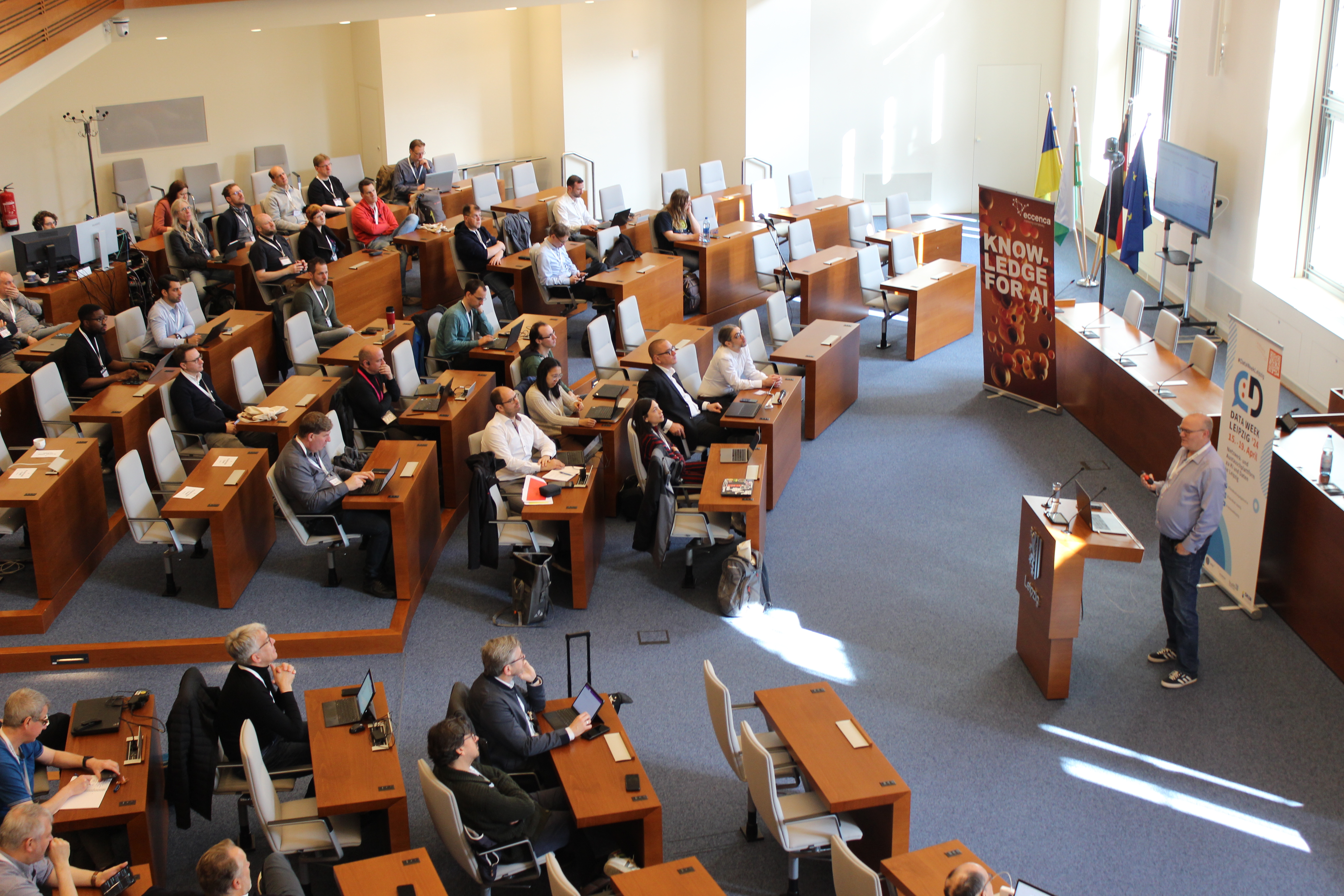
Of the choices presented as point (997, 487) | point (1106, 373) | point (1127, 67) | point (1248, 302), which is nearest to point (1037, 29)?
point (1127, 67)

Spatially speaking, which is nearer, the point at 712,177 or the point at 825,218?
the point at 825,218

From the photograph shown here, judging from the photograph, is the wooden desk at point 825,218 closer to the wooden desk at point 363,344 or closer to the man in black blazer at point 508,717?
the wooden desk at point 363,344

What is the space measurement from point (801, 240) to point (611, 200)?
2.56m

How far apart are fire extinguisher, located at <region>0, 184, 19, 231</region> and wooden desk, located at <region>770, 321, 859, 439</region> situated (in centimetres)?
859

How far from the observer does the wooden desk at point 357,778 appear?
4.82 m

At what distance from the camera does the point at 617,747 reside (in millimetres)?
5188

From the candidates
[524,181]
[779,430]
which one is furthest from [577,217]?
[779,430]

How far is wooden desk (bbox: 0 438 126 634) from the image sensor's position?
6.95 metres

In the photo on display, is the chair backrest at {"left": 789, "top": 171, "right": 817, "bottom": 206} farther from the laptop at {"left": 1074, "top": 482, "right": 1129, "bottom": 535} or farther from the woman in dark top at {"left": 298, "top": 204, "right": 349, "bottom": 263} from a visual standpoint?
the laptop at {"left": 1074, "top": 482, "right": 1129, "bottom": 535}

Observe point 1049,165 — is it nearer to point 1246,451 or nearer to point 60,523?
point 1246,451

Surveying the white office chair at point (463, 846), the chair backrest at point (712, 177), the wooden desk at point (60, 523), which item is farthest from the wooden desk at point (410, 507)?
the chair backrest at point (712, 177)

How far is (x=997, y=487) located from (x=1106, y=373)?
1354mm

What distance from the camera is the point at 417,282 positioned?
13.1 meters

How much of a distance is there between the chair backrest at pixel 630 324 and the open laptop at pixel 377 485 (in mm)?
3040
